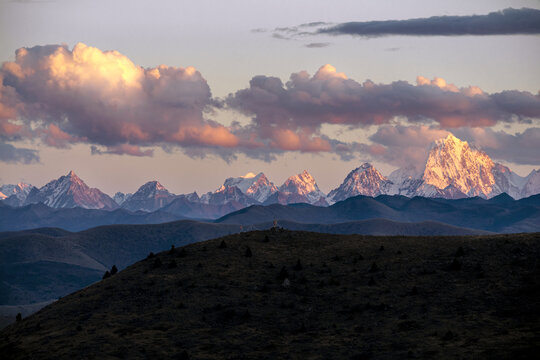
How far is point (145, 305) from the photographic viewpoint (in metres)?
105

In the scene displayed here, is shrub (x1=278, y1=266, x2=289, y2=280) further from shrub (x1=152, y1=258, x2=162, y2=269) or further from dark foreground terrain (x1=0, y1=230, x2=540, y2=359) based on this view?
shrub (x1=152, y1=258, x2=162, y2=269)

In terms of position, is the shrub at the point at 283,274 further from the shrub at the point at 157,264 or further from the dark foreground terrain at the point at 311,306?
the shrub at the point at 157,264

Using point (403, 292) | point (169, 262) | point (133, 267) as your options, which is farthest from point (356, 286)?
point (133, 267)

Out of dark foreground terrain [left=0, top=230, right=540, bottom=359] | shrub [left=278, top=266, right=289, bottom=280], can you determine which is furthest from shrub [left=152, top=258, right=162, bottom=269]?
shrub [left=278, top=266, right=289, bottom=280]

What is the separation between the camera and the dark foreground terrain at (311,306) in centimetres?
7988

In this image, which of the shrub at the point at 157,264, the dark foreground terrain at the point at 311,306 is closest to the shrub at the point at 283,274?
the dark foreground terrain at the point at 311,306

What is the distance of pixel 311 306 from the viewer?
325 ft

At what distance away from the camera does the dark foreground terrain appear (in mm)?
79875

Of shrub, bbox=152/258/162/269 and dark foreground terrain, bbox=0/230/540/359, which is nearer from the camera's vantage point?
dark foreground terrain, bbox=0/230/540/359

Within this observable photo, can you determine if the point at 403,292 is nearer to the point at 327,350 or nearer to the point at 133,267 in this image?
the point at 327,350

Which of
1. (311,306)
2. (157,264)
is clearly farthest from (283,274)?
(157,264)

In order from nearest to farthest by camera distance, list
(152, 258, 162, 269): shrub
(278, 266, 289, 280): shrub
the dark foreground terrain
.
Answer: the dark foreground terrain, (278, 266, 289, 280): shrub, (152, 258, 162, 269): shrub

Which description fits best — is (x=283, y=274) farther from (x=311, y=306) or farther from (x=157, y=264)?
(x=157, y=264)

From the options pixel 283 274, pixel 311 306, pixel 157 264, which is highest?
pixel 157 264
